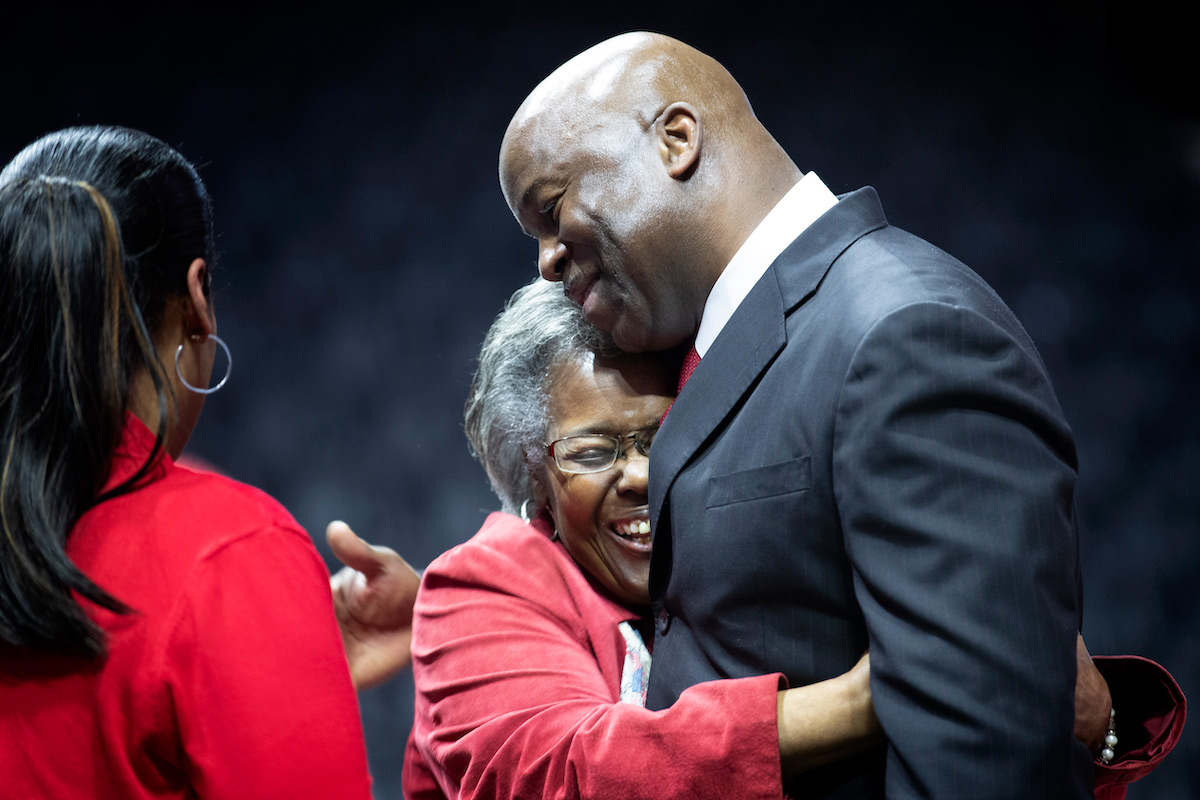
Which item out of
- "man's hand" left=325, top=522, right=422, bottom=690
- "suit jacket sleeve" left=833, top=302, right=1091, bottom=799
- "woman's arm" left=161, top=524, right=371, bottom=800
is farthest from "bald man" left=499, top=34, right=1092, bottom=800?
"man's hand" left=325, top=522, right=422, bottom=690

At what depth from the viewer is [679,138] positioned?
1452 millimetres

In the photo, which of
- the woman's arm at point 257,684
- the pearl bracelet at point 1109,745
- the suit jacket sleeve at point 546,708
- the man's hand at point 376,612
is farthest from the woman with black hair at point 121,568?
the man's hand at point 376,612

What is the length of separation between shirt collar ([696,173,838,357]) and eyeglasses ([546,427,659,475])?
0.39 meters

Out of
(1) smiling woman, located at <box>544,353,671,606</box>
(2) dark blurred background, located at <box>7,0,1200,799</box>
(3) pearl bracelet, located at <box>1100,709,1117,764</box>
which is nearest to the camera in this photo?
(3) pearl bracelet, located at <box>1100,709,1117,764</box>

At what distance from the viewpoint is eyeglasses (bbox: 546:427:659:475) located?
181cm

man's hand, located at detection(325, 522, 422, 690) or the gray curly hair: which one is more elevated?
the gray curly hair

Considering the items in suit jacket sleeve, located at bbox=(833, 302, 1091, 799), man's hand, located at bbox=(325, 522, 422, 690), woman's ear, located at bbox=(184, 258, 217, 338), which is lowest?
man's hand, located at bbox=(325, 522, 422, 690)

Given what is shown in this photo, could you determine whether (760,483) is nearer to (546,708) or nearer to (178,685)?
(546,708)

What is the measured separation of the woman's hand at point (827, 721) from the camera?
113cm

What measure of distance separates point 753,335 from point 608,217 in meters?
0.29

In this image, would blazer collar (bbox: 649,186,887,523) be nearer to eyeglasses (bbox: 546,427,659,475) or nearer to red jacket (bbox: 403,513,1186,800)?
red jacket (bbox: 403,513,1186,800)

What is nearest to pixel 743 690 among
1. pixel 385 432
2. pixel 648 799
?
pixel 648 799

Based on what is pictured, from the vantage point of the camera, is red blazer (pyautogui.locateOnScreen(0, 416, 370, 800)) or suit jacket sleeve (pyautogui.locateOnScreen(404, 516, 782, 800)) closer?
red blazer (pyautogui.locateOnScreen(0, 416, 370, 800))

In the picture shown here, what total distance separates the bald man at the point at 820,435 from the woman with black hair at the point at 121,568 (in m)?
0.47
